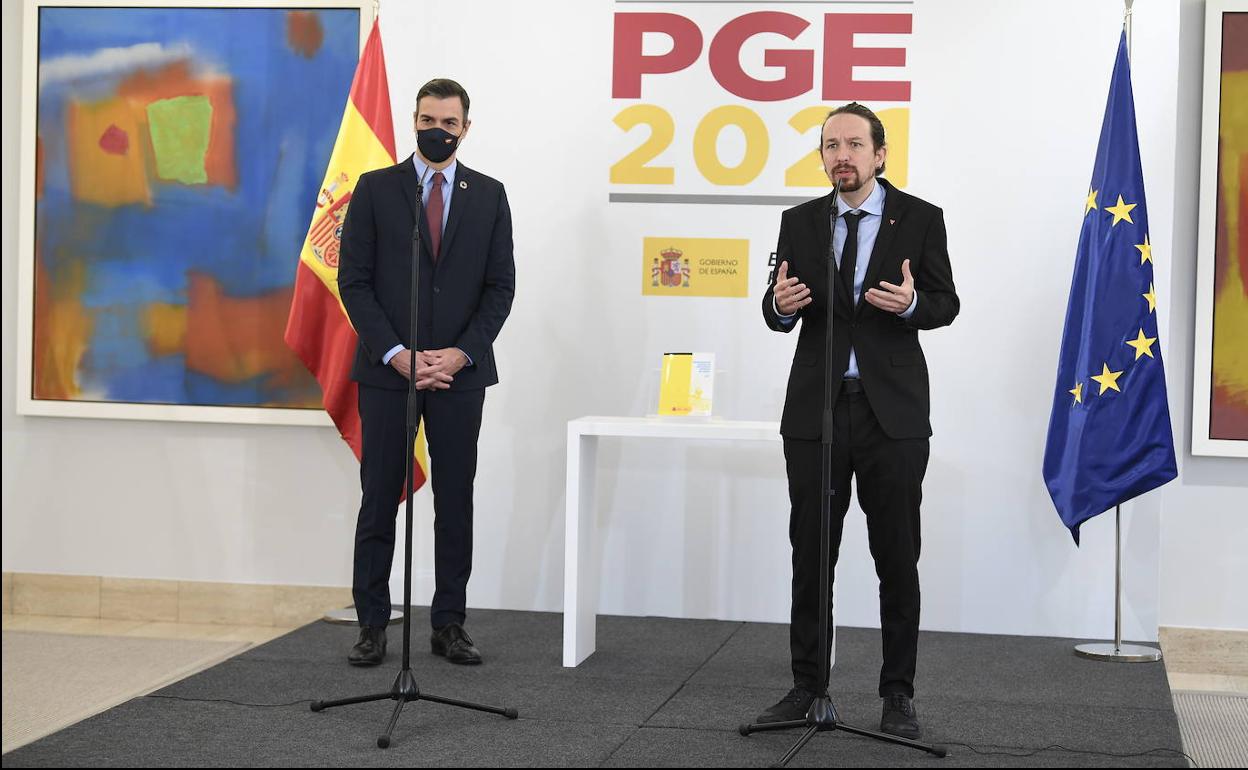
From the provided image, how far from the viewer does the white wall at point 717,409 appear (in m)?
4.85

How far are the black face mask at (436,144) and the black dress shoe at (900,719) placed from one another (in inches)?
73.4

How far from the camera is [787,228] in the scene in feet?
11.5

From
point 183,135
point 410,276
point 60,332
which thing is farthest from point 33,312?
point 410,276

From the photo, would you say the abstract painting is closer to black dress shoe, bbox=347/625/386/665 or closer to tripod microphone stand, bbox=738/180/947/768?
tripod microphone stand, bbox=738/180/947/768

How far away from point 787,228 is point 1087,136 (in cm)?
191

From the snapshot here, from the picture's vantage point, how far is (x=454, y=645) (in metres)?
4.19

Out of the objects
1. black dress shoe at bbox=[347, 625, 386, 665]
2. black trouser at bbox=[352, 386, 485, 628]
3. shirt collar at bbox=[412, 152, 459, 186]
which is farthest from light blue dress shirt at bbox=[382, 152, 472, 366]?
black dress shoe at bbox=[347, 625, 386, 665]

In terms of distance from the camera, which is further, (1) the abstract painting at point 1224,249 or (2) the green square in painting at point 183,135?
(2) the green square in painting at point 183,135

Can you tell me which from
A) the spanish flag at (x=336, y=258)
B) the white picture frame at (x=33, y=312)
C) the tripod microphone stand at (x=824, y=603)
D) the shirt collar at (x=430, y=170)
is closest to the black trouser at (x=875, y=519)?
the tripod microphone stand at (x=824, y=603)

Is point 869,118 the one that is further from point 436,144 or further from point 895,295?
point 436,144

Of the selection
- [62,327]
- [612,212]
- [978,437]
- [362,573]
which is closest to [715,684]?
[362,573]

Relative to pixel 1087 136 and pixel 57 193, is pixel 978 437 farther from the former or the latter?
pixel 57 193

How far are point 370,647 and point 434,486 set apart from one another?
0.55 m

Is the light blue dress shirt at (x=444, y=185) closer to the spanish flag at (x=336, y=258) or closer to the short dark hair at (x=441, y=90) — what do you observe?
the short dark hair at (x=441, y=90)
